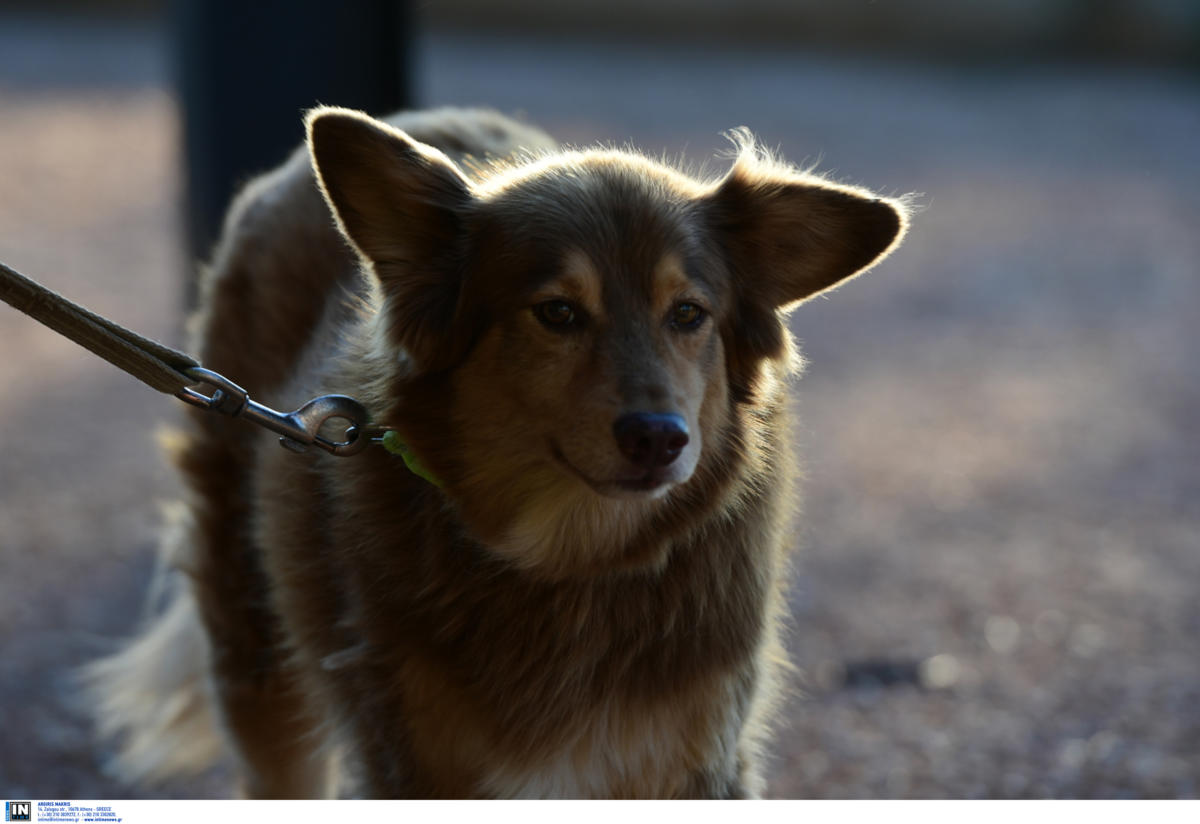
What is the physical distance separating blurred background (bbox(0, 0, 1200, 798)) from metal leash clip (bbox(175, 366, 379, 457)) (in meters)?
1.90

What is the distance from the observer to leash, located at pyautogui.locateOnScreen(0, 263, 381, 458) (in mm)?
2156

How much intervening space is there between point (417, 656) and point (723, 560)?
0.67 meters

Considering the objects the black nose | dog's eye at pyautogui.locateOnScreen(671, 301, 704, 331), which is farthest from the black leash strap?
dog's eye at pyautogui.locateOnScreen(671, 301, 704, 331)

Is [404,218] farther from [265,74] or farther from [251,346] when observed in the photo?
[265,74]

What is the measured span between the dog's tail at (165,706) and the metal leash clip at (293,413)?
4.58 ft

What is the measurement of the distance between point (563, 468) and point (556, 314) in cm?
30

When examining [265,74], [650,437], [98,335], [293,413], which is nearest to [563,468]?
[650,437]

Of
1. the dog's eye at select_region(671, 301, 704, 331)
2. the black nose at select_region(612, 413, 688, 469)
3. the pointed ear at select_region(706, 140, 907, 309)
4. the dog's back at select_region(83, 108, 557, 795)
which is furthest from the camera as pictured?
the dog's back at select_region(83, 108, 557, 795)

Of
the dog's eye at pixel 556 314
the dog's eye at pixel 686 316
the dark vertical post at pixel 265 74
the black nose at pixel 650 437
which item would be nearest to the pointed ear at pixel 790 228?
the dog's eye at pixel 686 316

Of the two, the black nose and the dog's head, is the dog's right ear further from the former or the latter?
the black nose

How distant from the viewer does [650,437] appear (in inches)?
89.0

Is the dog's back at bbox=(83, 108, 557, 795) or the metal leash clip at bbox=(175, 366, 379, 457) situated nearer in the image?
the metal leash clip at bbox=(175, 366, 379, 457)

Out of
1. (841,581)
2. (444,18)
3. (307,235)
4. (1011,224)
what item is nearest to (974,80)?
(1011,224)

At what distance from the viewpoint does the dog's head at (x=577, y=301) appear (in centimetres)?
239
